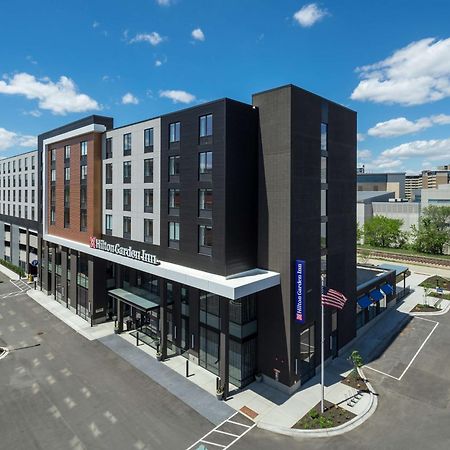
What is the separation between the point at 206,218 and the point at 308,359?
14.5 m

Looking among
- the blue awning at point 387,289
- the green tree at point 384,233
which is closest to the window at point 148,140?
the blue awning at point 387,289

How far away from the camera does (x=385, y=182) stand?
150m

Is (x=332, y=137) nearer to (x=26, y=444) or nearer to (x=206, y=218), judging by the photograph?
(x=206, y=218)

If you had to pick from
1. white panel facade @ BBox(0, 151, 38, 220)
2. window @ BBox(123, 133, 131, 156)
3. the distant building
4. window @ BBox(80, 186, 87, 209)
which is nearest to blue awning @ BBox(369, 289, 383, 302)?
window @ BBox(123, 133, 131, 156)

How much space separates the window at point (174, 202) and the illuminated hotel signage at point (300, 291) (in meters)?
11.6

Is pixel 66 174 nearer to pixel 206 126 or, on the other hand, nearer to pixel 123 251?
pixel 123 251

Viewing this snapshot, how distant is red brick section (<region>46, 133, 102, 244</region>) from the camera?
40.1 metres

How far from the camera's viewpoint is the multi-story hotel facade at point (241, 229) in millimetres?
26156

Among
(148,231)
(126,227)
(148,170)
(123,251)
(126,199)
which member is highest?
(148,170)

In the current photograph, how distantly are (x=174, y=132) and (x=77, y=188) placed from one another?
19.3m

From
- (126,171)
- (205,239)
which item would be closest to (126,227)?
(126,171)

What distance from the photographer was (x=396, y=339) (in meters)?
36.5

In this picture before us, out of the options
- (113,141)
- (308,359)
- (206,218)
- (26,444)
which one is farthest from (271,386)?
(113,141)

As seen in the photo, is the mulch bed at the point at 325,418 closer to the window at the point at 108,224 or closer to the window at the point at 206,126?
the window at the point at 206,126
